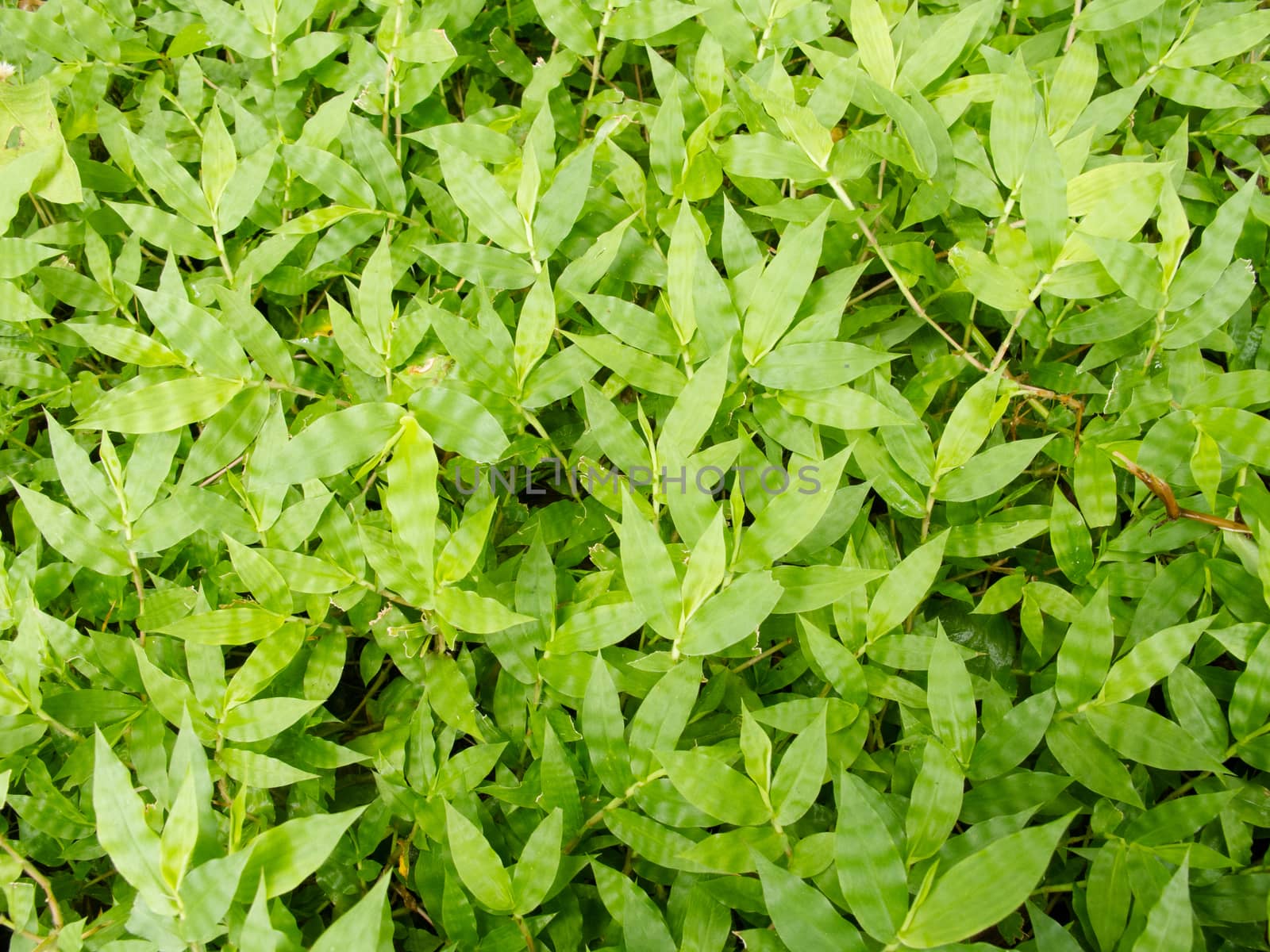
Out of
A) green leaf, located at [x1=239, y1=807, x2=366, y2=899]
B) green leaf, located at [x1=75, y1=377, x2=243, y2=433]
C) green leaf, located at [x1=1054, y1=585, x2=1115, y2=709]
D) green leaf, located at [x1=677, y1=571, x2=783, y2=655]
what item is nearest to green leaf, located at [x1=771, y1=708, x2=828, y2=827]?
green leaf, located at [x1=677, y1=571, x2=783, y2=655]

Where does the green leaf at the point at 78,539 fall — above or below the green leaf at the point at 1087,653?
above

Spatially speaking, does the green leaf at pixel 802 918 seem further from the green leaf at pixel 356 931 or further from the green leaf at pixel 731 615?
the green leaf at pixel 356 931

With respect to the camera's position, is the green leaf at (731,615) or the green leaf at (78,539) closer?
the green leaf at (731,615)

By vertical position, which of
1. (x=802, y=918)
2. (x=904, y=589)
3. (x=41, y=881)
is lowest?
(x=41, y=881)

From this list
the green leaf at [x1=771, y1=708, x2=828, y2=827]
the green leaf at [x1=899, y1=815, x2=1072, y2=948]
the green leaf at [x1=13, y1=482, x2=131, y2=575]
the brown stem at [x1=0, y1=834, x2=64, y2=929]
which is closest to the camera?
the green leaf at [x1=899, y1=815, x2=1072, y2=948]

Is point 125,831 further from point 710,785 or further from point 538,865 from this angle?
point 710,785

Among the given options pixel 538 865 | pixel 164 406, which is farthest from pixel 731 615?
pixel 164 406

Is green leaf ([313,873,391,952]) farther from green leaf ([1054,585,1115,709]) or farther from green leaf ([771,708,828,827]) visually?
green leaf ([1054,585,1115,709])

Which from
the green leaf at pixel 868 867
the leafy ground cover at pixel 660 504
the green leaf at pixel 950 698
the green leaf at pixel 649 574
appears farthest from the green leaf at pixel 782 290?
the green leaf at pixel 868 867
